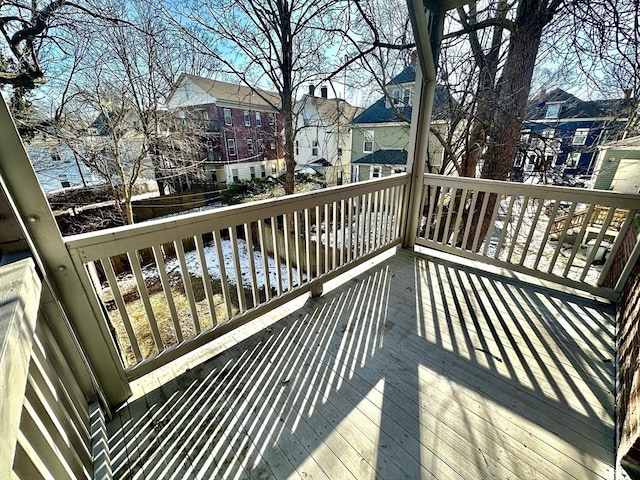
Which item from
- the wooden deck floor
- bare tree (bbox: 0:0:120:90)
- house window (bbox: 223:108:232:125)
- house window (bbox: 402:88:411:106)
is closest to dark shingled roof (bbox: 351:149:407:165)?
house window (bbox: 402:88:411:106)

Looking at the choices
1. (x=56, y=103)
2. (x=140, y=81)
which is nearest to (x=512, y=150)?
(x=140, y=81)

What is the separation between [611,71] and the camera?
3545 mm

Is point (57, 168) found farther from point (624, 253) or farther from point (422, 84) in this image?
point (624, 253)

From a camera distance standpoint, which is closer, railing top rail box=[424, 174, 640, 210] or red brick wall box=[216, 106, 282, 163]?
railing top rail box=[424, 174, 640, 210]

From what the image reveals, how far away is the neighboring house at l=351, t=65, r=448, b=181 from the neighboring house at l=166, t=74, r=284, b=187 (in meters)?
2.92

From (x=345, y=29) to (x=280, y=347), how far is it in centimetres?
513

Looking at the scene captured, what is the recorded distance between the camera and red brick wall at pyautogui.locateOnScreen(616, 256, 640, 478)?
1.19 metres

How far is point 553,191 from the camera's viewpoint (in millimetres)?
2412

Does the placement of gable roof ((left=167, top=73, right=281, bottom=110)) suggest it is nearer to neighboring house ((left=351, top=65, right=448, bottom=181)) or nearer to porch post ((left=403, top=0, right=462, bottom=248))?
neighboring house ((left=351, top=65, right=448, bottom=181))

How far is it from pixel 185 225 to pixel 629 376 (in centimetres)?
250

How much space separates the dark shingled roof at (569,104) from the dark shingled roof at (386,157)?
11.6ft

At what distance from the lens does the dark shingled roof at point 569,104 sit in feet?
13.8

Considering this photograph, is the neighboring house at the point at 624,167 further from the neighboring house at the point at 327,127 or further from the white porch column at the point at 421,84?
the neighboring house at the point at 327,127

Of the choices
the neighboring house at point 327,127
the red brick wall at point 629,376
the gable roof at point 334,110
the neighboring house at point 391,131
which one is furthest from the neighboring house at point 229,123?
the red brick wall at point 629,376
